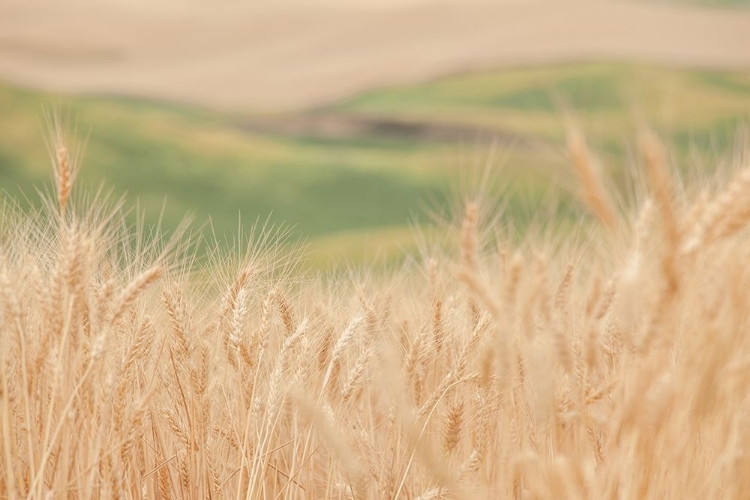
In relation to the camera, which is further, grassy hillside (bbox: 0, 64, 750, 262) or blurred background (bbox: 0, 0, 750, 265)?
grassy hillside (bbox: 0, 64, 750, 262)

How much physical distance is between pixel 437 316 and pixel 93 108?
939 centimetres

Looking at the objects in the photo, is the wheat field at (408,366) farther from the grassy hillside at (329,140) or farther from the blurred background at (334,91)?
the grassy hillside at (329,140)

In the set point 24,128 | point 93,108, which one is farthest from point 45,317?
point 93,108

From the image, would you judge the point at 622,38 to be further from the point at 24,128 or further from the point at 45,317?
the point at 45,317

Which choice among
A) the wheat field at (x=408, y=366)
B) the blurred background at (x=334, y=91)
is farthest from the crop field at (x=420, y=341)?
the blurred background at (x=334, y=91)

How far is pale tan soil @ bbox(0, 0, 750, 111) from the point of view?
22.4 feet

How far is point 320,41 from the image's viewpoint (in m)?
8.39

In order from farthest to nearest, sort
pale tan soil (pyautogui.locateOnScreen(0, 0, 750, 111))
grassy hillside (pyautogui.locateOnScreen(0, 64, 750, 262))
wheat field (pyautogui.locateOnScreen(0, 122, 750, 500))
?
grassy hillside (pyautogui.locateOnScreen(0, 64, 750, 262)) < pale tan soil (pyautogui.locateOnScreen(0, 0, 750, 111)) < wheat field (pyautogui.locateOnScreen(0, 122, 750, 500))

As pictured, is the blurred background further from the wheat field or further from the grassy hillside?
A: the wheat field

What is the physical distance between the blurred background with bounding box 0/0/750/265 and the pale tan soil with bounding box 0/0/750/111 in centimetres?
2

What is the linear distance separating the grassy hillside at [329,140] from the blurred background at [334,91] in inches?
1.0

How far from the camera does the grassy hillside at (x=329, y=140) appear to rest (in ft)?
27.7

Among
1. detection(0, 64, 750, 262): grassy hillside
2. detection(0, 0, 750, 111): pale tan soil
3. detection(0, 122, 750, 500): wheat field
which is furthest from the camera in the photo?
detection(0, 64, 750, 262): grassy hillside

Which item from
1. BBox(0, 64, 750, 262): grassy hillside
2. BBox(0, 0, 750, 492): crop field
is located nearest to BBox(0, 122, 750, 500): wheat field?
BBox(0, 0, 750, 492): crop field
